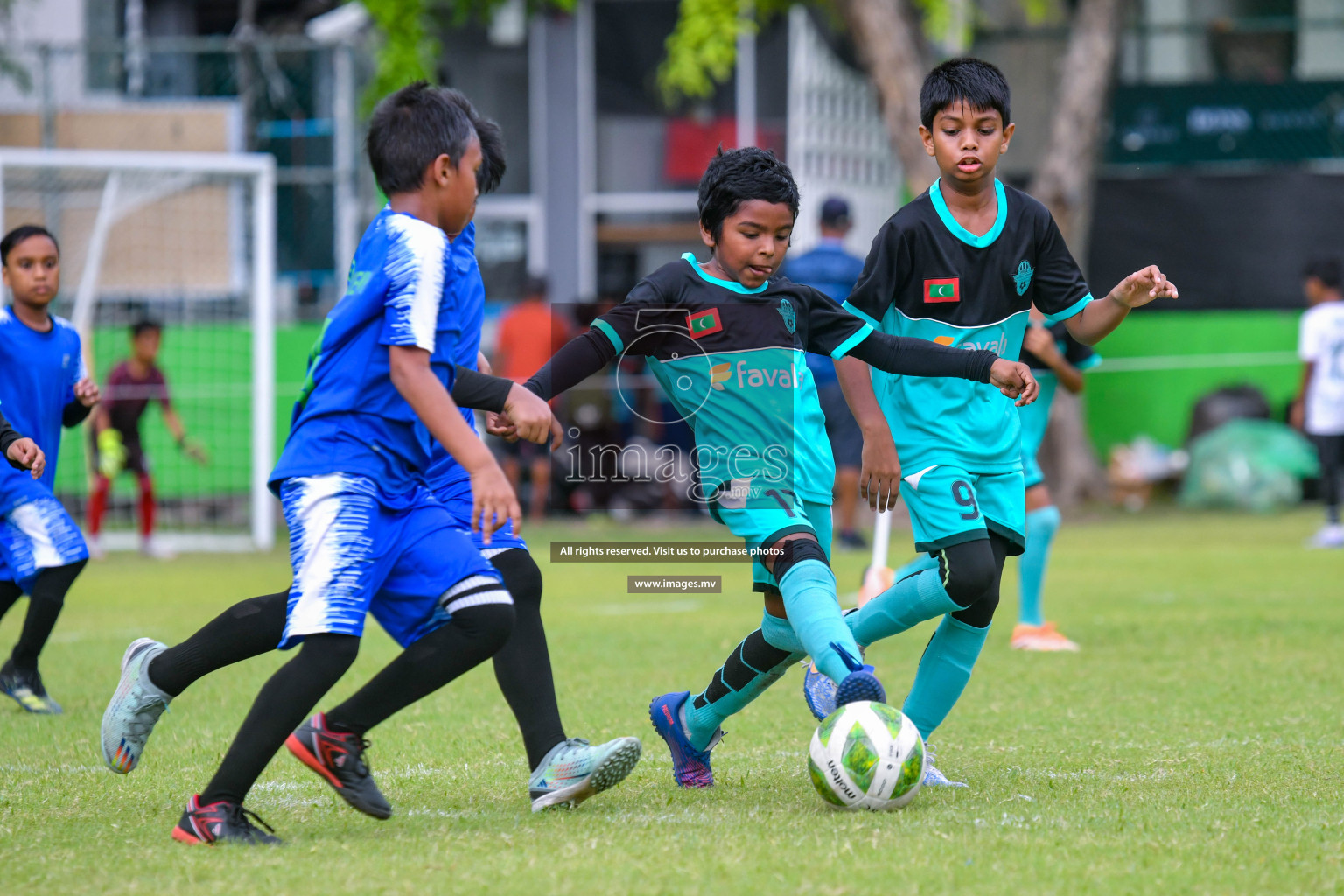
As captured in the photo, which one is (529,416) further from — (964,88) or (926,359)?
(964,88)

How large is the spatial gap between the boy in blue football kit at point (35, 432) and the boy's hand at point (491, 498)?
3.03 metres

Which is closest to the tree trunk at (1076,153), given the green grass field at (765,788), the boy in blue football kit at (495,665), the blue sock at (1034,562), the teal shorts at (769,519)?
the green grass field at (765,788)

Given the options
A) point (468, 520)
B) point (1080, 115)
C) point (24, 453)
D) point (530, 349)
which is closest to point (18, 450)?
point (24, 453)

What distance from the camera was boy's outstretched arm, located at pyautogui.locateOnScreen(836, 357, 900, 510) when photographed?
13.6ft

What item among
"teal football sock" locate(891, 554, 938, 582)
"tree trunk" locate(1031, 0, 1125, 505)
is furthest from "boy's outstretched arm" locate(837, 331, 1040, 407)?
"tree trunk" locate(1031, 0, 1125, 505)

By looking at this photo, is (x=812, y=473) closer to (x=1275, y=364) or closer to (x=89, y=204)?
(x=89, y=204)

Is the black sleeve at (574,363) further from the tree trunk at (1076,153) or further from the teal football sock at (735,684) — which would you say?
the tree trunk at (1076,153)

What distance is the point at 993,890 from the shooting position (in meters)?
2.98

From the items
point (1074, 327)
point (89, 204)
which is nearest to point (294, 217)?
point (89, 204)

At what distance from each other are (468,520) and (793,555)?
34.2 inches

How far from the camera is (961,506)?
413cm

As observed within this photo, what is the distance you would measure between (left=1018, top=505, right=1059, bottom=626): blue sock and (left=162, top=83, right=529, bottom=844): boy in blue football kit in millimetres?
3830

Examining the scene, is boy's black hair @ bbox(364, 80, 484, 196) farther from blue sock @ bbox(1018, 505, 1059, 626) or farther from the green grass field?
blue sock @ bbox(1018, 505, 1059, 626)

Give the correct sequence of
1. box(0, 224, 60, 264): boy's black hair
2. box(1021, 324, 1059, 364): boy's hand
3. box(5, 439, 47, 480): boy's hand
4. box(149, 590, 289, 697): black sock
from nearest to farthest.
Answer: box(149, 590, 289, 697): black sock < box(5, 439, 47, 480): boy's hand < box(0, 224, 60, 264): boy's black hair < box(1021, 324, 1059, 364): boy's hand
